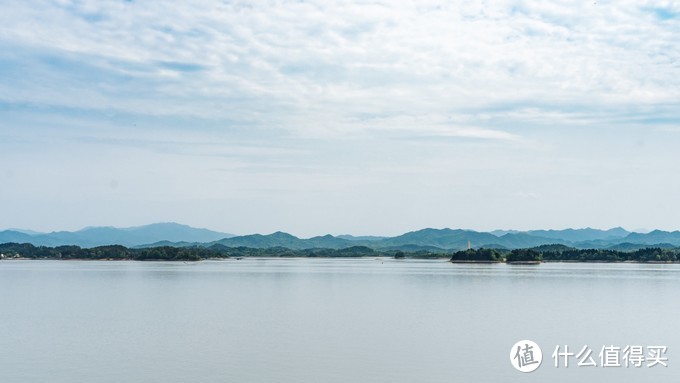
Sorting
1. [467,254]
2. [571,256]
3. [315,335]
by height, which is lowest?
[315,335]

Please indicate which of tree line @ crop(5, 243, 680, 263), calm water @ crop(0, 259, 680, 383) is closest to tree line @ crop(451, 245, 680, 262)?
tree line @ crop(5, 243, 680, 263)

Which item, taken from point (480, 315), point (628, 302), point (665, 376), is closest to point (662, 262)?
point (628, 302)

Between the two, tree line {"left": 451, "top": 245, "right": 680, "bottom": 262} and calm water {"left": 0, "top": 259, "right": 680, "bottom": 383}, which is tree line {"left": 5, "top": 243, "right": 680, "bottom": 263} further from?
calm water {"left": 0, "top": 259, "right": 680, "bottom": 383}

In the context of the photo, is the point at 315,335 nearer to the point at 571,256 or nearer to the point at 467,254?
the point at 467,254

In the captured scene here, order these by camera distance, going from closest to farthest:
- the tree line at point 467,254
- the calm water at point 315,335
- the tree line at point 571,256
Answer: the calm water at point 315,335, the tree line at point 571,256, the tree line at point 467,254

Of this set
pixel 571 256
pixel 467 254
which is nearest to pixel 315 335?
pixel 467 254

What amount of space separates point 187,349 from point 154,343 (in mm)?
1825

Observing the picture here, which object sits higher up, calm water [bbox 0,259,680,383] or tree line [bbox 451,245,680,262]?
tree line [bbox 451,245,680,262]

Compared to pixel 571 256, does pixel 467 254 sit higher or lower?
higher

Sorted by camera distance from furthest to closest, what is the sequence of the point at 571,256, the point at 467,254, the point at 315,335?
the point at 571,256 → the point at 467,254 → the point at 315,335

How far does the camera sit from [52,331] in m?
25.4

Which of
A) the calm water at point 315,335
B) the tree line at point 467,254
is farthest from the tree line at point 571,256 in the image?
the calm water at point 315,335

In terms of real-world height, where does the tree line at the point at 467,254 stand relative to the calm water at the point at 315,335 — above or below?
above

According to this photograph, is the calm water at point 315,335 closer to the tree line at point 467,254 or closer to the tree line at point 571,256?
the tree line at point 571,256
